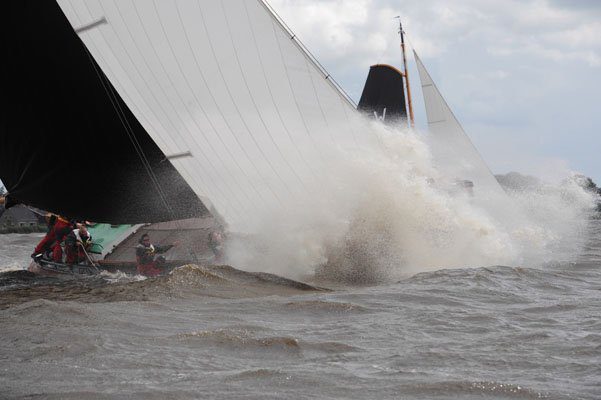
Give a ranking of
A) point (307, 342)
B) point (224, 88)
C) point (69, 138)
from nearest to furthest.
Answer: point (307, 342) < point (224, 88) < point (69, 138)

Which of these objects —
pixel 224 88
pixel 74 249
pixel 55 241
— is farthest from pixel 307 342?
pixel 55 241

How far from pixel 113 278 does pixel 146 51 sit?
3715 millimetres

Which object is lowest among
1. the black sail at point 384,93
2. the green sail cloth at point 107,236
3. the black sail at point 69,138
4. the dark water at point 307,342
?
the dark water at point 307,342

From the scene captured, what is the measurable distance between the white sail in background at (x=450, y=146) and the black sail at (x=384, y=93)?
941mm

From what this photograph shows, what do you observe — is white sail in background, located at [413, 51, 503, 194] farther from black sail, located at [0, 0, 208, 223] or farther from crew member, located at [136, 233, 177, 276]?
black sail, located at [0, 0, 208, 223]

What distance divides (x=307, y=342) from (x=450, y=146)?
21.1 metres

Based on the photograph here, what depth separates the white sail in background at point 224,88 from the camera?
42.4ft

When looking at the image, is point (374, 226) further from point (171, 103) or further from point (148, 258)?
point (148, 258)

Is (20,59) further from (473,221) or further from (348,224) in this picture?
(473,221)

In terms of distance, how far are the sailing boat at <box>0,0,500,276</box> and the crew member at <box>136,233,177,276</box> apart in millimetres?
993

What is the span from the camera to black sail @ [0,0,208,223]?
13.1m

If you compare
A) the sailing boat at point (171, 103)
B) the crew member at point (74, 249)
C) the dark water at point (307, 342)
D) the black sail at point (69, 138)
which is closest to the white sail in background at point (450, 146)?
the sailing boat at point (171, 103)

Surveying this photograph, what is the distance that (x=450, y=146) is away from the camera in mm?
27281

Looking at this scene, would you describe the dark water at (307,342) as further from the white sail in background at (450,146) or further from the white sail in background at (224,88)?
the white sail in background at (450,146)
